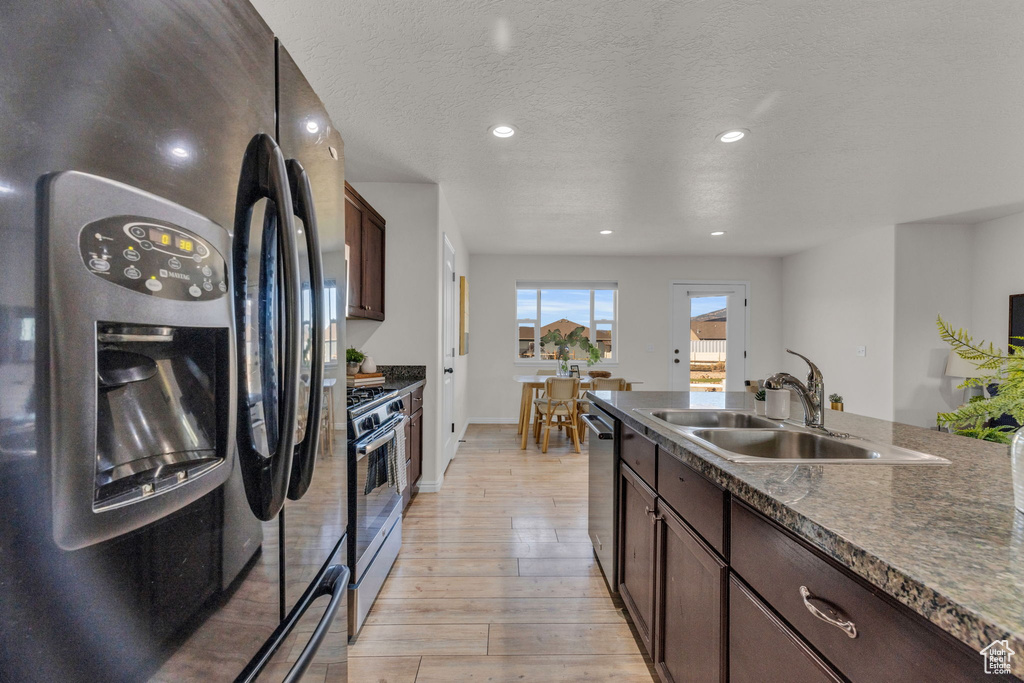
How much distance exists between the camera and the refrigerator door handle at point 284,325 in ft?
2.18

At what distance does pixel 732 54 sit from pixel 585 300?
4920mm

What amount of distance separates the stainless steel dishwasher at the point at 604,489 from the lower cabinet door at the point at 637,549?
0.07 metres

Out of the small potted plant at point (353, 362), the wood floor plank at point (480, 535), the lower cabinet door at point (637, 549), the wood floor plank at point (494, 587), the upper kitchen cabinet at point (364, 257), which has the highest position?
the upper kitchen cabinet at point (364, 257)

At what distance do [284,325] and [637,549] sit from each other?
1529 mm

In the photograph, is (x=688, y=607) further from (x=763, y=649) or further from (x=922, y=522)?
(x=922, y=522)

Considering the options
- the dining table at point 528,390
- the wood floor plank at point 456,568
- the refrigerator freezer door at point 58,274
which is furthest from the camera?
the dining table at point 528,390

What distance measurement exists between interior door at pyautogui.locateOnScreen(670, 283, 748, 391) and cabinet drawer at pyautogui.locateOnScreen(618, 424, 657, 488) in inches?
205

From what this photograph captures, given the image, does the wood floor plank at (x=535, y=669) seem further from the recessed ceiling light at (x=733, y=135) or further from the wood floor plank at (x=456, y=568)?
the recessed ceiling light at (x=733, y=135)

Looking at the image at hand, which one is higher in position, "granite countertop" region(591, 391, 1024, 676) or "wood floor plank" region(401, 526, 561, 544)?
"granite countertop" region(591, 391, 1024, 676)

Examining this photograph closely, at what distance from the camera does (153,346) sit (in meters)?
0.52

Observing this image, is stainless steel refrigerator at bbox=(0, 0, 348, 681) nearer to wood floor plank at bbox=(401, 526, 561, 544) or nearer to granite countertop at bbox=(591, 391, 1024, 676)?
granite countertop at bbox=(591, 391, 1024, 676)

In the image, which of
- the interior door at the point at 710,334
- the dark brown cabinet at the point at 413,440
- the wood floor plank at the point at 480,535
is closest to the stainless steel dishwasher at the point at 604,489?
the wood floor plank at the point at 480,535

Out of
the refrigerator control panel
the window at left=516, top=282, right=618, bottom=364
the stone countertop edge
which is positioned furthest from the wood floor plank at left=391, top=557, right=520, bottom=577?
the window at left=516, top=282, right=618, bottom=364

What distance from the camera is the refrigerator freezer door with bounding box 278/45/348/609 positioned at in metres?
0.85
